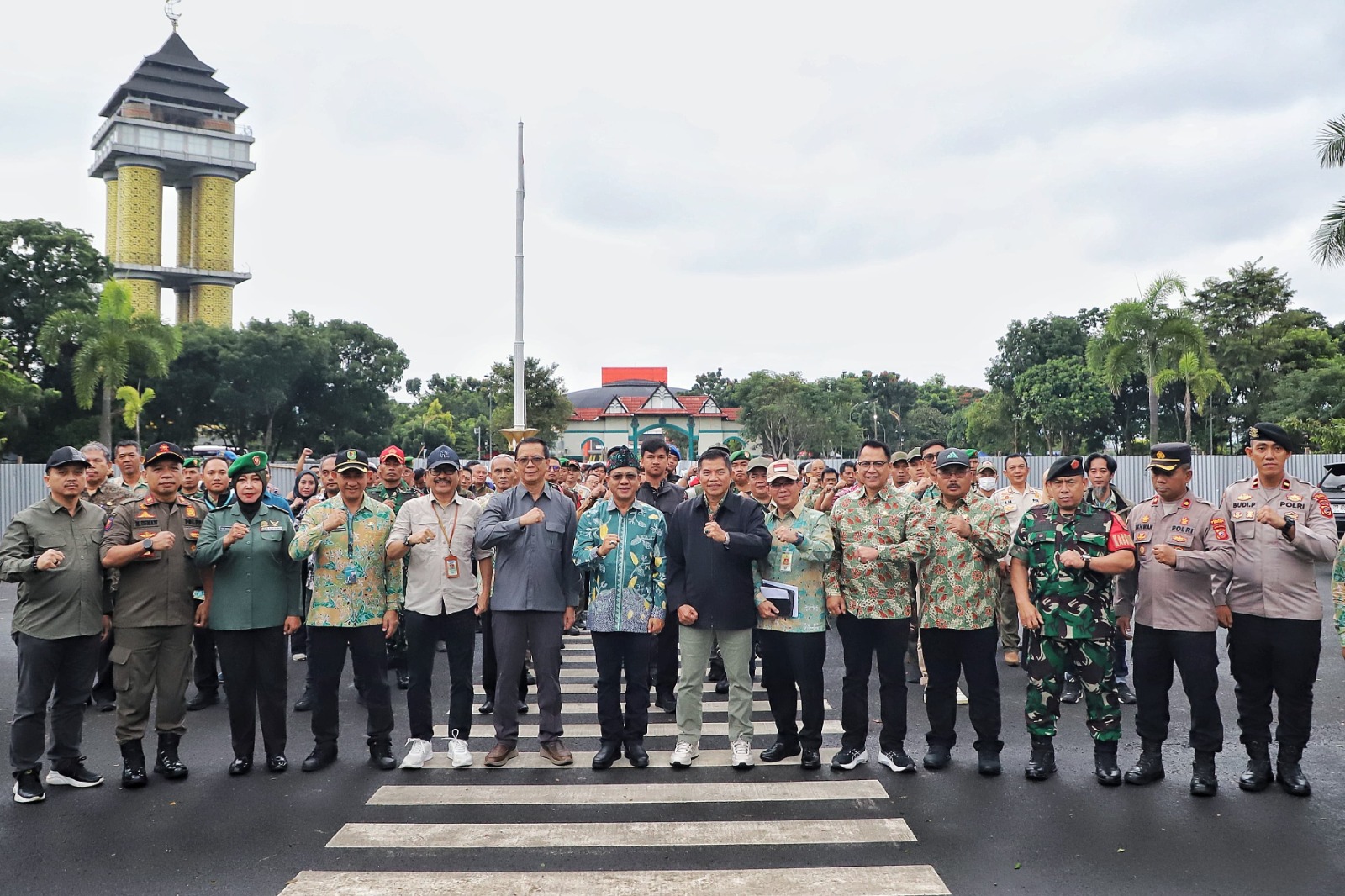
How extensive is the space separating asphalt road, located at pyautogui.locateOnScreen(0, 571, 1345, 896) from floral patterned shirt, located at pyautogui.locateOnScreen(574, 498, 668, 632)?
949 millimetres

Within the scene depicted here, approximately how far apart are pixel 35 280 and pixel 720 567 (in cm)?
4260

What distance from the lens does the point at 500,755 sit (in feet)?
19.1

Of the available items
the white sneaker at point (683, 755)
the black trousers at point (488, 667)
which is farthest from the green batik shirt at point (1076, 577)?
the black trousers at point (488, 667)

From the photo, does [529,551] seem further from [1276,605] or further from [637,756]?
[1276,605]

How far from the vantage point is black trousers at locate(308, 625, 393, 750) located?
5.80 metres

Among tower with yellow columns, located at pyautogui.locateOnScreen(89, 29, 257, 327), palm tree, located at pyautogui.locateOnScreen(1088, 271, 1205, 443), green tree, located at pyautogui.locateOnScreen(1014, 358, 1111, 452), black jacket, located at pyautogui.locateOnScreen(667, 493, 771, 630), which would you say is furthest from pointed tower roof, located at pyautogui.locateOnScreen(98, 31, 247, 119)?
black jacket, located at pyautogui.locateOnScreen(667, 493, 771, 630)

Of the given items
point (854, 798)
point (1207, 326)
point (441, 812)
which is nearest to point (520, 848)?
point (441, 812)

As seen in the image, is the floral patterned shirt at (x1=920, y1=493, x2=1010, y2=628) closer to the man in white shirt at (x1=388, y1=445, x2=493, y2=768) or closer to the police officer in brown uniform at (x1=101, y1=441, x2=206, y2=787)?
the man in white shirt at (x1=388, y1=445, x2=493, y2=768)

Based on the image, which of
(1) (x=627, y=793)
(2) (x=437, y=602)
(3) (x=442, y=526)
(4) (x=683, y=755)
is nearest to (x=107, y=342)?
(3) (x=442, y=526)

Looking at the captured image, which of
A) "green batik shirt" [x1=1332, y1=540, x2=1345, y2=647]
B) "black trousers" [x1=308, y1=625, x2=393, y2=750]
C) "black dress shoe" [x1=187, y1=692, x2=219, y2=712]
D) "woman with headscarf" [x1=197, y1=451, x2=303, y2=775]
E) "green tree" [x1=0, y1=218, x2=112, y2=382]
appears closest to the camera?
"green batik shirt" [x1=1332, y1=540, x2=1345, y2=647]

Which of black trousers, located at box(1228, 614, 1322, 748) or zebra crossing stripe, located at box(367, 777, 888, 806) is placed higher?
black trousers, located at box(1228, 614, 1322, 748)

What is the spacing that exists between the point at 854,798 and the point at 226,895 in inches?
125

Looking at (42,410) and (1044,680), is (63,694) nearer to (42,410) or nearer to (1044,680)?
(1044,680)

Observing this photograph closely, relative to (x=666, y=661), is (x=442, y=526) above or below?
above
